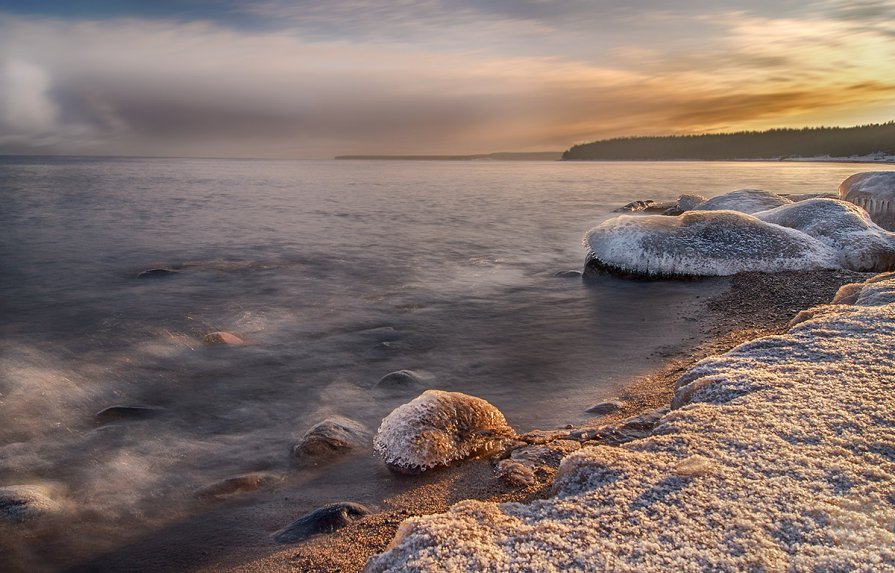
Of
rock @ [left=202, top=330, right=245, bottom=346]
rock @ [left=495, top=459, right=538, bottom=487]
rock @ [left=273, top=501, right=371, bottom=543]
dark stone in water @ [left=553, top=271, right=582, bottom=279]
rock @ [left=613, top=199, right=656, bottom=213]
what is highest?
rock @ [left=613, top=199, right=656, bottom=213]

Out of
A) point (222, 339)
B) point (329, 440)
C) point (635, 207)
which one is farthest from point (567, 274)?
point (635, 207)

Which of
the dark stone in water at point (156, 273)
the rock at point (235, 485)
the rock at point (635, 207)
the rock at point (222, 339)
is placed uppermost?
the rock at point (635, 207)

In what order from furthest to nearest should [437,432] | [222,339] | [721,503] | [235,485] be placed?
[222,339]
[437,432]
[235,485]
[721,503]

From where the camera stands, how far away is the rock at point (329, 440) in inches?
182

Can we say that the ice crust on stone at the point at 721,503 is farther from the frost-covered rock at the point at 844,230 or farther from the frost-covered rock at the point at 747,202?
the frost-covered rock at the point at 747,202

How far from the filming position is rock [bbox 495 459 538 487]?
12.7 feet

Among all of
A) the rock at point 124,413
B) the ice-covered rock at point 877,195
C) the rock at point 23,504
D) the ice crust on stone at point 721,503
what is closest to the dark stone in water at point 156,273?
the rock at point 124,413

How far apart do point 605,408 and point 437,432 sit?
1.78m

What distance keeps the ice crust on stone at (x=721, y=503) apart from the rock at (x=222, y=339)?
19.7 ft

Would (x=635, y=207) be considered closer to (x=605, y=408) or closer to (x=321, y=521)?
(x=605, y=408)

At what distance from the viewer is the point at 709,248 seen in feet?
34.2

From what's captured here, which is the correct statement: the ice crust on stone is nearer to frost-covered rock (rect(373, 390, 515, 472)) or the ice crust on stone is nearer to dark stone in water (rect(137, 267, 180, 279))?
frost-covered rock (rect(373, 390, 515, 472))

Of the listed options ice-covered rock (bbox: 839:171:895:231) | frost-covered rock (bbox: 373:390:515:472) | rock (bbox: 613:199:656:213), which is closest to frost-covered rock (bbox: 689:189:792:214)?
ice-covered rock (bbox: 839:171:895:231)

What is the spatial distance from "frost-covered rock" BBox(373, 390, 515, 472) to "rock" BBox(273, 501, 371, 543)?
68cm
